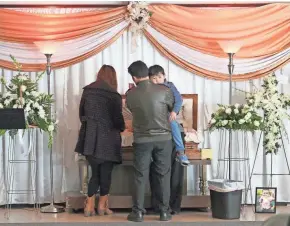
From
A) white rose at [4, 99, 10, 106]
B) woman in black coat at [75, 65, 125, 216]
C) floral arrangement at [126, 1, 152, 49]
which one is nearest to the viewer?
woman in black coat at [75, 65, 125, 216]

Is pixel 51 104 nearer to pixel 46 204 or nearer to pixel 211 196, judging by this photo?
pixel 46 204

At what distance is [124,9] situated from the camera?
721 cm

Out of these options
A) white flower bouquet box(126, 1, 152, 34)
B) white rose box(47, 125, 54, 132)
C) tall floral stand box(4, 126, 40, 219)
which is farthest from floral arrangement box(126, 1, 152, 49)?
tall floral stand box(4, 126, 40, 219)

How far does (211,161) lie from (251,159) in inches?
25.4

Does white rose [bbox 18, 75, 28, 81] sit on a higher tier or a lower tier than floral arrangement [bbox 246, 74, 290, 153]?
higher

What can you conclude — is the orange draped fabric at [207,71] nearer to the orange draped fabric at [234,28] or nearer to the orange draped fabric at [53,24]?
the orange draped fabric at [234,28]

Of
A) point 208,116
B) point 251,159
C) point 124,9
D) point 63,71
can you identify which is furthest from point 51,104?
point 251,159

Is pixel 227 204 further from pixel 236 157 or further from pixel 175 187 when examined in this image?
pixel 236 157

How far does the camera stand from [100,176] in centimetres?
643

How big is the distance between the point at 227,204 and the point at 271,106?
47.9 inches

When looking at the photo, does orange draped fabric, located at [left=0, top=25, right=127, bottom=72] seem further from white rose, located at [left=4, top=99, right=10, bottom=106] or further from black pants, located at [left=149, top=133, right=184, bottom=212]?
black pants, located at [left=149, top=133, right=184, bottom=212]

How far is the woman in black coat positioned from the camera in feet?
20.8

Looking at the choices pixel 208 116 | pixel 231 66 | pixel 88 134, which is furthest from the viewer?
pixel 208 116

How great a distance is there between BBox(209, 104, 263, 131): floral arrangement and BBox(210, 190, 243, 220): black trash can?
2.30 ft
